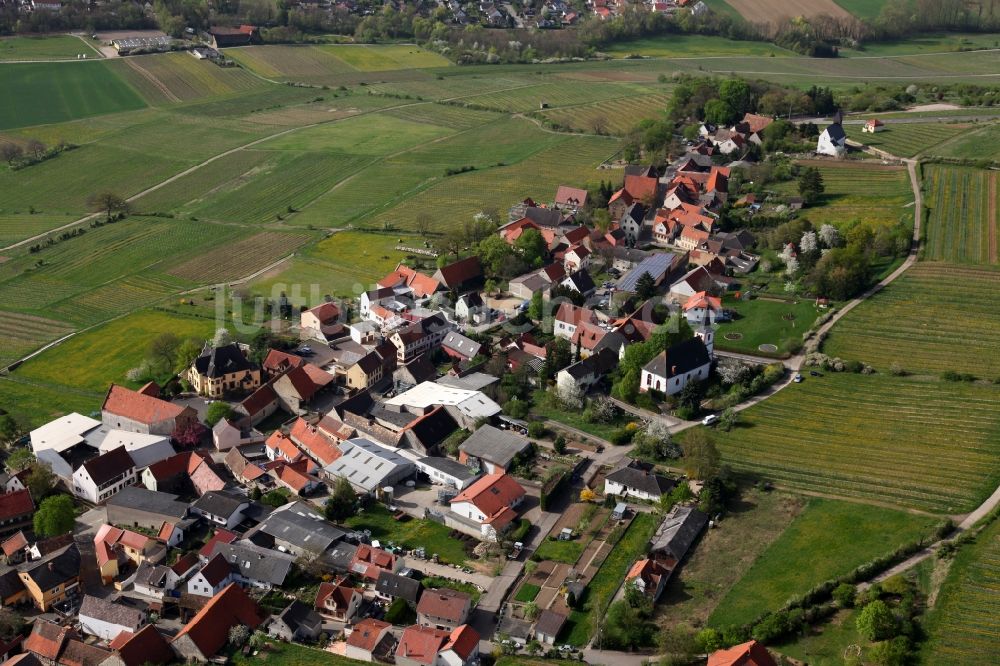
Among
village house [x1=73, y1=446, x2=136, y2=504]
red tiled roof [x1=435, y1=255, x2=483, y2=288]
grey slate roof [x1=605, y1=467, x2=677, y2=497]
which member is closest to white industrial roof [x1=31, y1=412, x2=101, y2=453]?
village house [x1=73, y1=446, x2=136, y2=504]

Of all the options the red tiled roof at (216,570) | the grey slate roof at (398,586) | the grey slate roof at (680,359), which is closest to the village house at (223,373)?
the red tiled roof at (216,570)

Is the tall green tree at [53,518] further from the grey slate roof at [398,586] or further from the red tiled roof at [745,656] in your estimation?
the red tiled roof at [745,656]

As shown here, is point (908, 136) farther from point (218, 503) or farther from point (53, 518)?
point (53, 518)

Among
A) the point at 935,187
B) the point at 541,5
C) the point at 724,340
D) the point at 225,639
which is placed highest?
the point at 541,5

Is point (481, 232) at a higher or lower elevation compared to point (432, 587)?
higher

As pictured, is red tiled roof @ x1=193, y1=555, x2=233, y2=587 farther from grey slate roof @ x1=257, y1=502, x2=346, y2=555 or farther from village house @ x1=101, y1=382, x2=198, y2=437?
village house @ x1=101, y1=382, x2=198, y2=437

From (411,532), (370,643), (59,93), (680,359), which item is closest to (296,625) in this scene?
(370,643)

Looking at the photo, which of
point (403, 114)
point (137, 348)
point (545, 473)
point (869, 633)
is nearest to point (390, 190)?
point (403, 114)

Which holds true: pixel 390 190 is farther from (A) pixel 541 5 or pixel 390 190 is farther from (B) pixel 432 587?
(A) pixel 541 5
